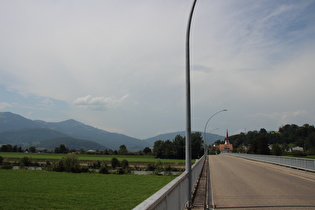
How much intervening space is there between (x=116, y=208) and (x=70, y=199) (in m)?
6.69

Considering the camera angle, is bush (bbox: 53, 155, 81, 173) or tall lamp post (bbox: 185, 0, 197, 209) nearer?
tall lamp post (bbox: 185, 0, 197, 209)

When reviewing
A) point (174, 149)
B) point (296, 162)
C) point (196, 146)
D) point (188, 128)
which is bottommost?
point (296, 162)

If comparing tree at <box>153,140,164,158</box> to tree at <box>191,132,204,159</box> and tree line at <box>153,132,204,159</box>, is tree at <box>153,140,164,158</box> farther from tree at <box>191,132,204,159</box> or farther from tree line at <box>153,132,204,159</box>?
tree at <box>191,132,204,159</box>

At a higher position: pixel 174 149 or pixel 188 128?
pixel 174 149

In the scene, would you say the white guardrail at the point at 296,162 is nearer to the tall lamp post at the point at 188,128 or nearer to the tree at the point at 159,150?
the tall lamp post at the point at 188,128

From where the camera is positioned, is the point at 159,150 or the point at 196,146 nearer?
the point at 159,150

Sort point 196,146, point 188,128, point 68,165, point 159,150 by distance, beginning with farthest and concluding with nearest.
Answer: point 196,146 < point 159,150 < point 68,165 < point 188,128

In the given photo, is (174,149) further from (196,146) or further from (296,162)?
(296,162)

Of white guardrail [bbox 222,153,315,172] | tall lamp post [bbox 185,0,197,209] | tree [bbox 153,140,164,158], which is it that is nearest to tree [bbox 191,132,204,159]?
tree [bbox 153,140,164,158]

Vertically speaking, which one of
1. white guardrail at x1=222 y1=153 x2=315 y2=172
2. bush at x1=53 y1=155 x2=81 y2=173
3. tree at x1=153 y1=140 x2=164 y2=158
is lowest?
bush at x1=53 y1=155 x2=81 y2=173

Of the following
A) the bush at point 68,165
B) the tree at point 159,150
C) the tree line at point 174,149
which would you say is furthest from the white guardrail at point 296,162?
the tree at point 159,150

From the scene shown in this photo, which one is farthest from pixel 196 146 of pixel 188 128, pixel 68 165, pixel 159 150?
pixel 188 128

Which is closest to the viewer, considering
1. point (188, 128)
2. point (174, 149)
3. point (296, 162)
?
point (188, 128)

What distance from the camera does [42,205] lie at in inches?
795
